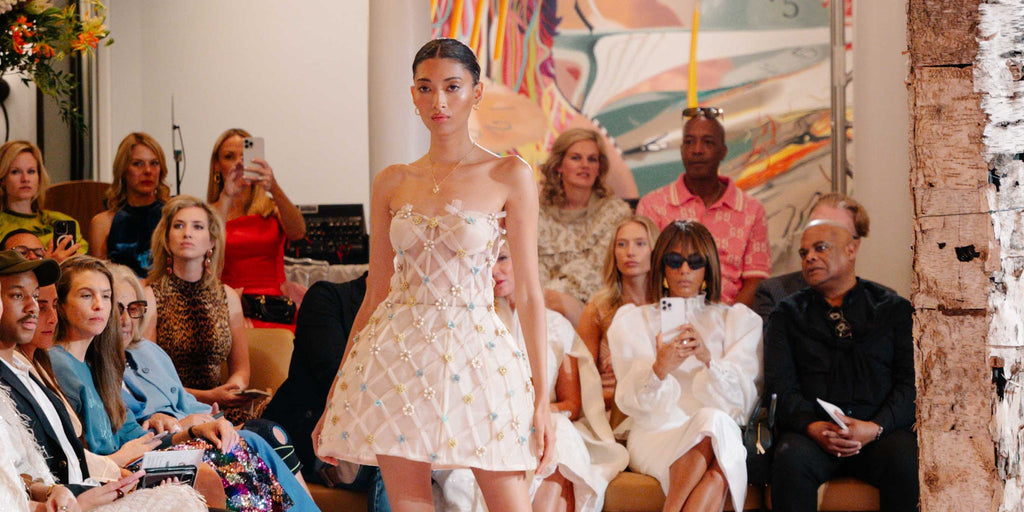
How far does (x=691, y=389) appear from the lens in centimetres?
452

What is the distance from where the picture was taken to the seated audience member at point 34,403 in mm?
2877

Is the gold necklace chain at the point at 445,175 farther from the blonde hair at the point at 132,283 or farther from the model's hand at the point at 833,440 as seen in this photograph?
the model's hand at the point at 833,440

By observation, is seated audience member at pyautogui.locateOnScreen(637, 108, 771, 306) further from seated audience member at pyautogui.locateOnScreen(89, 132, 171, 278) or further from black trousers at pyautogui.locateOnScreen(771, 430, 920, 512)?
seated audience member at pyautogui.locateOnScreen(89, 132, 171, 278)

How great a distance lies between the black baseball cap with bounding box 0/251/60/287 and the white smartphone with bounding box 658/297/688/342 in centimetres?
222

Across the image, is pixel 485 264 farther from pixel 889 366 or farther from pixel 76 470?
pixel 889 366

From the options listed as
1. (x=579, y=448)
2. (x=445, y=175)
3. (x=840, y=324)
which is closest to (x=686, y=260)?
(x=840, y=324)

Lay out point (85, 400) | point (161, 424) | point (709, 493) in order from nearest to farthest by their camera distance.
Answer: point (85, 400) < point (161, 424) < point (709, 493)

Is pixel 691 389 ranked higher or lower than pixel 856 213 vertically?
lower

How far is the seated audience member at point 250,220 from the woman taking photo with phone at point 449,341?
284cm

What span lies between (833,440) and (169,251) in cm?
273

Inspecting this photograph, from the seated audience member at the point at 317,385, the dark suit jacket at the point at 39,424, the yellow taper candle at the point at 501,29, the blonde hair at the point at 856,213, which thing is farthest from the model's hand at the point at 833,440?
the yellow taper candle at the point at 501,29

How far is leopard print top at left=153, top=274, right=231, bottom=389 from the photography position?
4.59m

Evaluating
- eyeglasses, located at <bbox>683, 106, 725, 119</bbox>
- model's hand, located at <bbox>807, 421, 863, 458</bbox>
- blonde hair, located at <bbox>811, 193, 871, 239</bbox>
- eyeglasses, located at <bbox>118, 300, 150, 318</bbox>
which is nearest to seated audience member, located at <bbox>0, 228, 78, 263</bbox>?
eyeglasses, located at <bbox>118, 300, 150, 318</bbox>

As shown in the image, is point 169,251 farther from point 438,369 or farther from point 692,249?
point 438,369
